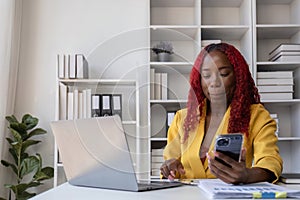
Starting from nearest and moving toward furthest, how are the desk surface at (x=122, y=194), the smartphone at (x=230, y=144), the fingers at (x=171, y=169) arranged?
1. the desk surface at (x=122, y=194)
2. the smartphone at (x=230, y=144)
3. the fingers at (x=171, y=169)

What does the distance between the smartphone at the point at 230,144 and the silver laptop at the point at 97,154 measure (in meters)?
0.20

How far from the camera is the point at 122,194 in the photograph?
3.56 ft

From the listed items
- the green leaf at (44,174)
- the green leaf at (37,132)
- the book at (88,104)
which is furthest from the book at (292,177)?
the green leaf at (37,132)

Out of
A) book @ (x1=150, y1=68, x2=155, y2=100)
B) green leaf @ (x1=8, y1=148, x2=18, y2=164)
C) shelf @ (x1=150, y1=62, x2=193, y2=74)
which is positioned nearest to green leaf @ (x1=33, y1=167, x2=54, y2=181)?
green leaf @ (x1=8, y1=148, x2=18, y2=164)

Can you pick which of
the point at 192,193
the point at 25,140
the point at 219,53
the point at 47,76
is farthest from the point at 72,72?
the point at 192,193

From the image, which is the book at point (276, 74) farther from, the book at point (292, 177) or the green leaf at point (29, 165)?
the green leaf at point (29, 165)

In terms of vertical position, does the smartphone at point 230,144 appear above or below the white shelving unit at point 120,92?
below

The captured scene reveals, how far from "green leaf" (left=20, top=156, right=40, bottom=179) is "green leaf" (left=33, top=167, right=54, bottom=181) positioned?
0.16ft

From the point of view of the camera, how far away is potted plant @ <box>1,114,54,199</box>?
3064mm

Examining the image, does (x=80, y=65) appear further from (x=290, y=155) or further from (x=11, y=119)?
(x=290, y=155)

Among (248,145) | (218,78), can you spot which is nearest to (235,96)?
(218,78)

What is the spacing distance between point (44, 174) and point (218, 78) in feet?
5.91

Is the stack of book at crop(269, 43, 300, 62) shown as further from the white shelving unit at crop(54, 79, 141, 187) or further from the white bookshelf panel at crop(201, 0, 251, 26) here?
the white shelving unit at crop(54, 79, 141, 187)

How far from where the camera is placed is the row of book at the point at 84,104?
10.1ft
